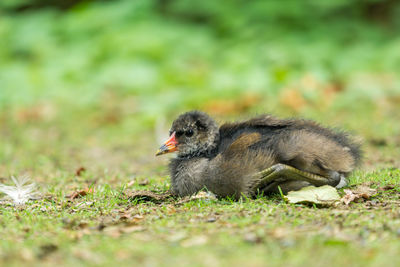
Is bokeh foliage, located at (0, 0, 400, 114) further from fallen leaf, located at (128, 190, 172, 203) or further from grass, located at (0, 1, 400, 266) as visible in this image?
fallen leaf, located at (128, 190, 172, 203)

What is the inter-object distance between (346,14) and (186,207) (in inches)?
389

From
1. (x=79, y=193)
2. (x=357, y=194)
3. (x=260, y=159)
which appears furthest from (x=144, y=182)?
(x=357, y=194)

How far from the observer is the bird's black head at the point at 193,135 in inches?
191

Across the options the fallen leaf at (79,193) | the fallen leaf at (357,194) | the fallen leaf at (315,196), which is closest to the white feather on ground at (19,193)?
the fallen leaf at (79,193)

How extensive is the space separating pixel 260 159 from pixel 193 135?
70 cm

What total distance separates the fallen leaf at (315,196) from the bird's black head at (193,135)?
Result: 32.4 inches

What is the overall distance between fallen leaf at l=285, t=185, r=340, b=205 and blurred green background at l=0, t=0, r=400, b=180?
99.9 inches

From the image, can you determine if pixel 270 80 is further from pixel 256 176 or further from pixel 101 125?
pixel 256 176

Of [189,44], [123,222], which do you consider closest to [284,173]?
[123,222]

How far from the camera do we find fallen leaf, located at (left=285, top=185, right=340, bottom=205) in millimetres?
4236

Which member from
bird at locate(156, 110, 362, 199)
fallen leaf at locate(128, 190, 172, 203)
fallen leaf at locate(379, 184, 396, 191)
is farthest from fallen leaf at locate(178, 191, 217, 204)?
fallen leaf at locate(379, 184, 396, 191)

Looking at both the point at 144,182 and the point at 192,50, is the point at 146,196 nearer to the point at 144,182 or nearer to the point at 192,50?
the point at 144,182

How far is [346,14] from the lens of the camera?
13.1 metres

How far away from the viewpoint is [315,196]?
4.30m
